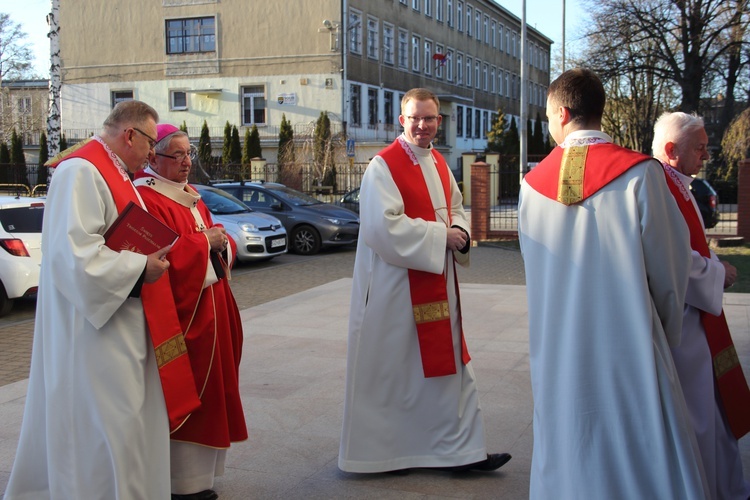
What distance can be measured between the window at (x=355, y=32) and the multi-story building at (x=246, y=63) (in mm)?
52

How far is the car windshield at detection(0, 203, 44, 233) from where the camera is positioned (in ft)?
33.7

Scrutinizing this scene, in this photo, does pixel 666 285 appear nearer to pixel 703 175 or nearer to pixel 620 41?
pixel 703 175

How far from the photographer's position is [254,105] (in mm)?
42219

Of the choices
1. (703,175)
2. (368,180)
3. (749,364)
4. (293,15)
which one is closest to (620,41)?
(703,175)

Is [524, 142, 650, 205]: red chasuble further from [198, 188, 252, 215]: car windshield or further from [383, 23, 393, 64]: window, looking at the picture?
[383, 23, 393, 64]: window

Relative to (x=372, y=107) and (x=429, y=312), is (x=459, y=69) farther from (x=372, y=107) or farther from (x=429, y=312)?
(x=429, y=312)

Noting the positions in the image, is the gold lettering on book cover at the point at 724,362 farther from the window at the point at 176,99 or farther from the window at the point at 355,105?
the window at the point at 176,99

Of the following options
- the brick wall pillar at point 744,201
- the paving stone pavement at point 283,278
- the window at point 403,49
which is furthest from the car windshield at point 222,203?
the window at point 403,49

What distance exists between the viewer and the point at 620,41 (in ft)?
101

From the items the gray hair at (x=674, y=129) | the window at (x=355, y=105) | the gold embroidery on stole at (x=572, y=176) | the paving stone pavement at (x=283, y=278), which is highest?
the window at (x=355, y=105)

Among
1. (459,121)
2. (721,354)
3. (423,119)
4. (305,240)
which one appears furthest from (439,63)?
(721,354)

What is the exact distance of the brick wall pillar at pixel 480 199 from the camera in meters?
18.7

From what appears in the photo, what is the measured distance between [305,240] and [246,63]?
1047 inches

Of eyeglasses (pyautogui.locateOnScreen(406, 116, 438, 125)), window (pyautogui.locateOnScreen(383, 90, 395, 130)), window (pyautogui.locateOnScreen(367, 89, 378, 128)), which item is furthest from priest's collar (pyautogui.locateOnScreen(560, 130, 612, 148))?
window (pyautogui.locateOnScreen(383, 90, 395, 130))
